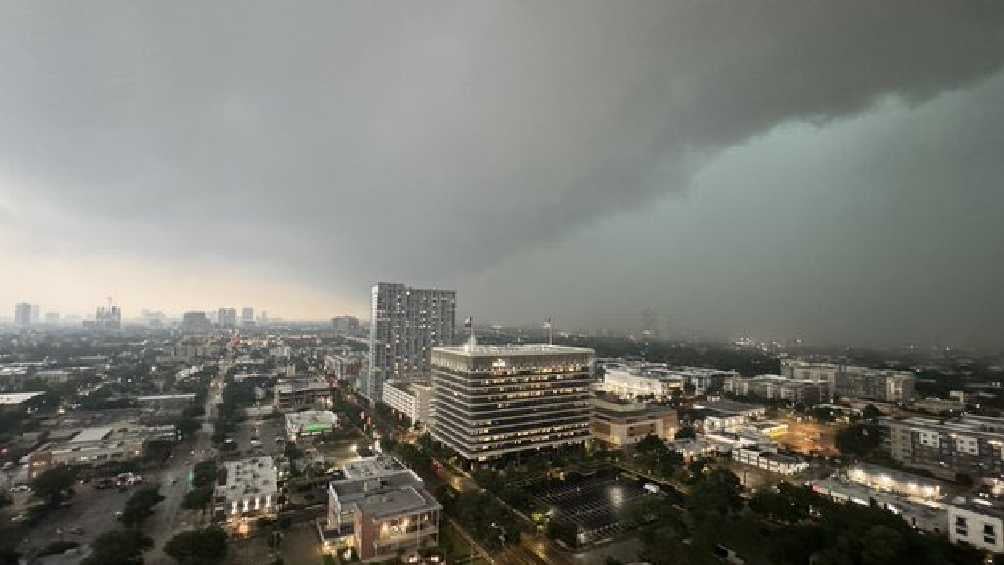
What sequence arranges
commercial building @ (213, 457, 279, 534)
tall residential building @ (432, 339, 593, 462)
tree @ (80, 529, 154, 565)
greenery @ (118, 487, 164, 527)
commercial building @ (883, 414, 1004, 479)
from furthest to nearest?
tall residential building @ (432, 339, 593, 462) → commercial building @ (883, 414, 1004, 479) → commercial building @ (213, 457, 279, 534) → greenery @ (118, 487, 164, 527) → tree @ (80, 529, 154, 565)

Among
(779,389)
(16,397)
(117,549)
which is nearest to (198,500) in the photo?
(117,549)

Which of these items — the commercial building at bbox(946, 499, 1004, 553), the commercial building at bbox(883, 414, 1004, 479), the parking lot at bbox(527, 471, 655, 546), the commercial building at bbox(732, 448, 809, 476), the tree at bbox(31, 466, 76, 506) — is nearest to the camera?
the commercial building at bbox(946, 499, 1004, 553)

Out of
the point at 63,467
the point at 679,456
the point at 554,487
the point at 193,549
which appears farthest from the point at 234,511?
the point at 679,456

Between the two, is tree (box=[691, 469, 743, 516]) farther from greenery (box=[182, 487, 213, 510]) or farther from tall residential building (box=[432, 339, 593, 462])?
greenery (box=[182, 487, 213, 510])

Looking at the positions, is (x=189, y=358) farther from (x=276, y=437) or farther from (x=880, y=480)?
(x=880, y=480)

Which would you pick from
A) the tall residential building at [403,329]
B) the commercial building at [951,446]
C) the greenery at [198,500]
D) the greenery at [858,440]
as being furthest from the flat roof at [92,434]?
the commercial building at [951,446]

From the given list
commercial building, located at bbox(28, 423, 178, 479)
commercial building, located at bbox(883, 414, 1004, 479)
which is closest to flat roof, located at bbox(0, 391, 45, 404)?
commercial building, located at bbox(28, 423, 178, 479)
